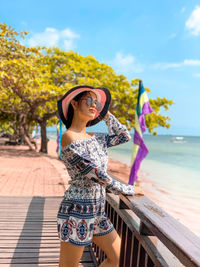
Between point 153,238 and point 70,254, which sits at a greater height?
point 153,238

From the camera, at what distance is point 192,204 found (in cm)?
1242

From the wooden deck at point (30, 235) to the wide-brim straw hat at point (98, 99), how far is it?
189 cm

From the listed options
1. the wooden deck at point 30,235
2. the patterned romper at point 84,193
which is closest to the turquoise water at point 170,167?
the patterned romper at point 84,193

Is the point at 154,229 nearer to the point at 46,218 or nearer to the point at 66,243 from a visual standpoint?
the point at 66,243

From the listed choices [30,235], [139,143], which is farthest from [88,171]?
[139,143]

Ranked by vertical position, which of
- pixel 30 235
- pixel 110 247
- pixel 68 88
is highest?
pixel 68 88

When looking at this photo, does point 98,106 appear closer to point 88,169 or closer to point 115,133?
point 115,133

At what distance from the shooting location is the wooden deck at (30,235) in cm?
336

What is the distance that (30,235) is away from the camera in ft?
Result: 13.4

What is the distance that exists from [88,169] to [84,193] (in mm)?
225

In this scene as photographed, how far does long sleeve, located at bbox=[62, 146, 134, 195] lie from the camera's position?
1.98m

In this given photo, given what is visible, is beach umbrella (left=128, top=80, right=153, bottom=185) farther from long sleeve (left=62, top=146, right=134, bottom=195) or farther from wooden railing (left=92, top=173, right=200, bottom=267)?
long sleeve (left=62, top=146, right=134, bottom=195)

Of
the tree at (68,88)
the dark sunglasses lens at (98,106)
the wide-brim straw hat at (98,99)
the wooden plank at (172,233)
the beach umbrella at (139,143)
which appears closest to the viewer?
the wooden plank at (172,233)

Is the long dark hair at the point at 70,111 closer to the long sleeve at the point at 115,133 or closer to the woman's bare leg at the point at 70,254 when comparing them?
the long sleeve at the point at 115,133
